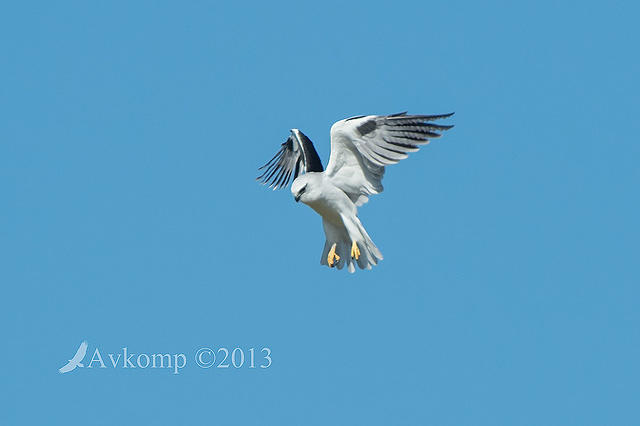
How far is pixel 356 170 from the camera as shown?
16984 mm

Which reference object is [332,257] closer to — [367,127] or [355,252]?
[355,252]

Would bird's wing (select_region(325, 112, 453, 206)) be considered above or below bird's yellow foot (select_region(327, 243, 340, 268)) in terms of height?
above

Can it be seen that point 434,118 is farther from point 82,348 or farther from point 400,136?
point 82,348

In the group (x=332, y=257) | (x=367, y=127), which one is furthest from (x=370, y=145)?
(x=332, y=257)

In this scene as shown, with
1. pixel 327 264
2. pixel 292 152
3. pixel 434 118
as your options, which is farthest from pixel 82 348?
pixel 434 118

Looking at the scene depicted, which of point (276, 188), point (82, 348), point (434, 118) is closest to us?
point (434, 118)

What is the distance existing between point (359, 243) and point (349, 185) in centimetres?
91

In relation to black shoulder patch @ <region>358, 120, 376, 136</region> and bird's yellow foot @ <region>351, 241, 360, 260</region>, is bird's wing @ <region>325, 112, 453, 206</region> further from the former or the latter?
bird's yellow foot @ <region>351, 241, 360, 260</region>

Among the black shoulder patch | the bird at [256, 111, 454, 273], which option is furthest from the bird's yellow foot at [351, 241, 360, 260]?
the black shoulder patch

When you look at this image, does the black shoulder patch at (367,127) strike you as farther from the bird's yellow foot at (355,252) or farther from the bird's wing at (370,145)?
the bird's yellow foot at (355,252)

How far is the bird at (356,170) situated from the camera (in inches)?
651

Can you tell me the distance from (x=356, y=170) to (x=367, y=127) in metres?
0.71

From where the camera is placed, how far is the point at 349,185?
16953mm

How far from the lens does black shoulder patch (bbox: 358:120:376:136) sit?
16672 millimetres
